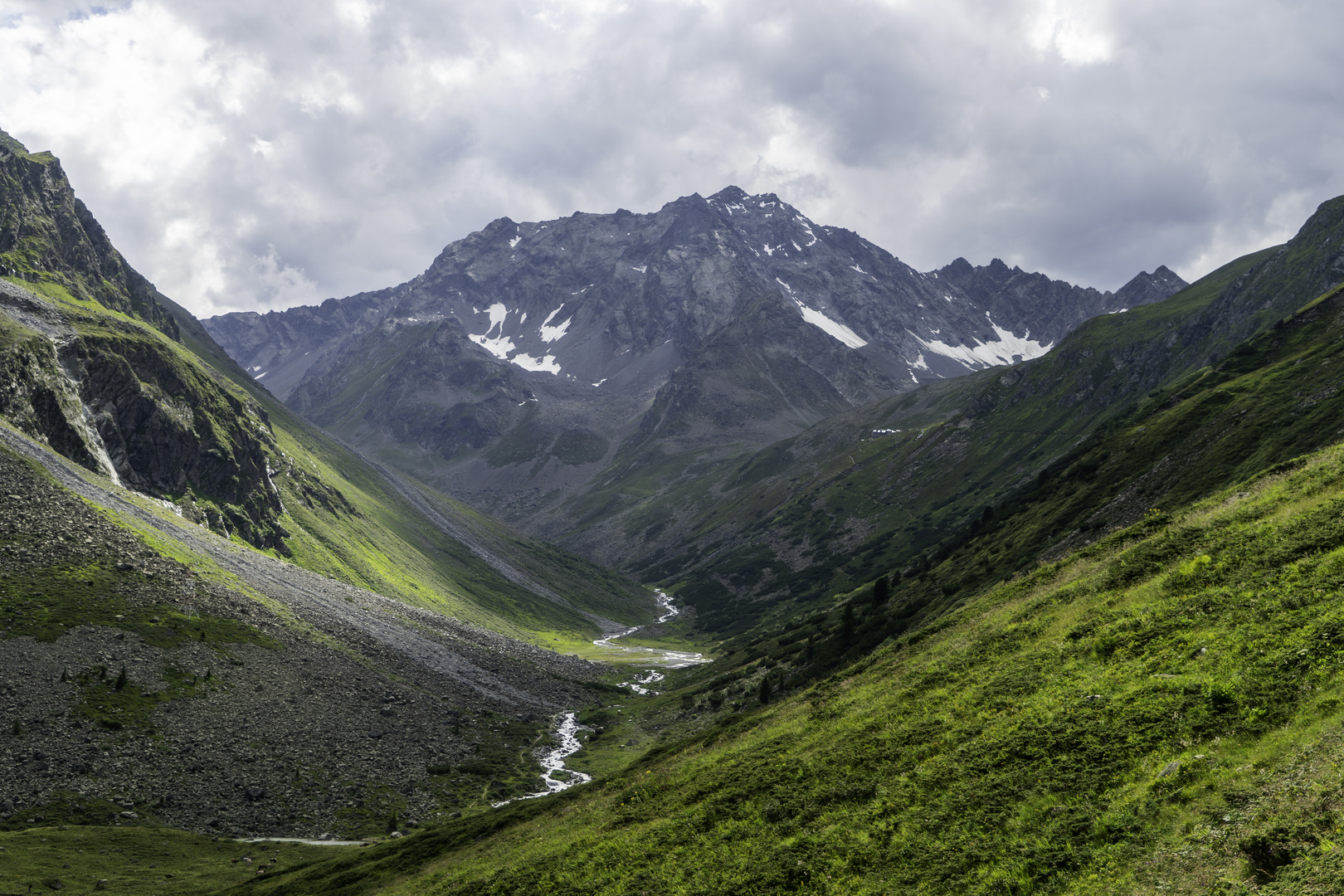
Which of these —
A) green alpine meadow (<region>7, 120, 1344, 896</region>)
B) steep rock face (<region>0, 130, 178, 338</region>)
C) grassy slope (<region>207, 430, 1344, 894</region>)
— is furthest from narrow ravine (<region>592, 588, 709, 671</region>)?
steep rock face (<region>0, 130, 178, 338</region>)

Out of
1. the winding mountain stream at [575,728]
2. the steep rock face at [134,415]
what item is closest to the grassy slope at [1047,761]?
the winding mountain stream at [575,728]

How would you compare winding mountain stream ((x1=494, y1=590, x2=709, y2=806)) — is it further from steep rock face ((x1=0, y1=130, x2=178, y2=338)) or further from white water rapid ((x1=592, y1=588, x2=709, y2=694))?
steep rock face ((x1=0, y1=130, x2=178, y2=338))

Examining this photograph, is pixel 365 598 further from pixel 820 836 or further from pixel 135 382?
pixel 820 836

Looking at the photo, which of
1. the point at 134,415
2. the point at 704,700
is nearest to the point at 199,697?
the point at 704,700

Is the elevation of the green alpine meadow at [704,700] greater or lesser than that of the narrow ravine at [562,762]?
greater

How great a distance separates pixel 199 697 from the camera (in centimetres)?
6291

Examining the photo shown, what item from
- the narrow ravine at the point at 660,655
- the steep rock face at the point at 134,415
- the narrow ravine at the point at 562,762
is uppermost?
the steep rock face at the point at 134,415

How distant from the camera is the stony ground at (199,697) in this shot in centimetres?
5256

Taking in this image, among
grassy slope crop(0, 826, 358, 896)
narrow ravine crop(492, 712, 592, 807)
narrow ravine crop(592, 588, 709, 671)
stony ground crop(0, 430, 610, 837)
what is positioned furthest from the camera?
narrow ravine crop(592, 588, 709, 671)

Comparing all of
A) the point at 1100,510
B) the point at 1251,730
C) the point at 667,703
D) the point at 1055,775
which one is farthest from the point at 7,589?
the point at 1100,510

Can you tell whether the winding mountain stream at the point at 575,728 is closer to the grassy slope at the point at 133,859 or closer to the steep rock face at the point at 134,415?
the grassy slope at the point at 133,859

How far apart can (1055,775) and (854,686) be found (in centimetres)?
2091

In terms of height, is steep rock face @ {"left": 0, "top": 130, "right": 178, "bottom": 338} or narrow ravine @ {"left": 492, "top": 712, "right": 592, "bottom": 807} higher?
steep rock face @ {"left": 0, "top": 130, "right": 178, "bottom": 338}

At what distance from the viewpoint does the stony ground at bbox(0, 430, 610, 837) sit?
52.6 meters
